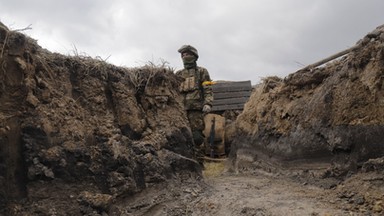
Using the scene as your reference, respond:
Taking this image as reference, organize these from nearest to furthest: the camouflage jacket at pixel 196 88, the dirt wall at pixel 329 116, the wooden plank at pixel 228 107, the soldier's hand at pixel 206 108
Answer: the dirt wall at pixel 329 116, the soldier's hand at pixel 206 108, the camouflage jacket at pixel 196 88, the wooden plank at pixel 228 107

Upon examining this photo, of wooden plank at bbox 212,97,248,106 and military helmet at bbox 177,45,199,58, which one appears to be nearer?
military helmet at bbox 177,45,199,58

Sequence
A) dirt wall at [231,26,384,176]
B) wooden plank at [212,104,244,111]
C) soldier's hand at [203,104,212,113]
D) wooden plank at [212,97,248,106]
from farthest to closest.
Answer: wooden plank at [212,97,248,106] → wooden plank at [212,104,244,111] → soldier's hand at [203,104,212,113] → dirt wall at [231,26,384,176]

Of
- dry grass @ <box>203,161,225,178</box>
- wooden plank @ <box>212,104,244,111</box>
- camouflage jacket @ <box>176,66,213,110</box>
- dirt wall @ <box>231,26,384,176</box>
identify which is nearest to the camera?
dirt wall @ <box>231,26,384,176</box>

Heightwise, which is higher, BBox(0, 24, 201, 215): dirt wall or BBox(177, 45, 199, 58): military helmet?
BBox(177, 45, 199, 58): military helmet

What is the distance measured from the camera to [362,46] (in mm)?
5340

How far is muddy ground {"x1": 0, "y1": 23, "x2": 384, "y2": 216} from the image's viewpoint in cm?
417

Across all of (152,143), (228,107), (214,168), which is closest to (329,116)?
(152,143)

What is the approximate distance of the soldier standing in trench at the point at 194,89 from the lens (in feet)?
26.7

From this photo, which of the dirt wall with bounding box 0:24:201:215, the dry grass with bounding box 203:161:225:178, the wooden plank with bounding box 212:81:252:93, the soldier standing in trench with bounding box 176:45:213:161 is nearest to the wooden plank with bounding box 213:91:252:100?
the wooden plank with bounding box 212:81:252:93

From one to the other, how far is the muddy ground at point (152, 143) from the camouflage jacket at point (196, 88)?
3.59 feet

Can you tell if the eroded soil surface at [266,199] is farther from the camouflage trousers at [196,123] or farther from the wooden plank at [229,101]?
the wooden plank at [229,101]

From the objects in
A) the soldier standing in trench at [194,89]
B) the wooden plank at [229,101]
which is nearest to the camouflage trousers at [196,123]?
the soldier standing in trench at [194,89]

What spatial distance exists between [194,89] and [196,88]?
60 millimetres

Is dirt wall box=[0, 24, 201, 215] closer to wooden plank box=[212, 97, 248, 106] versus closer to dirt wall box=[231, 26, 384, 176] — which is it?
dirt wall box=[231, 26, 384, 176]
